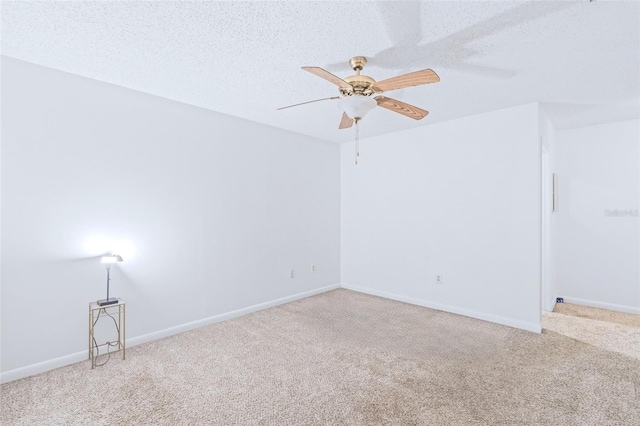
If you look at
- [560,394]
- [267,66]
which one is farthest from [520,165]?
[267,66]

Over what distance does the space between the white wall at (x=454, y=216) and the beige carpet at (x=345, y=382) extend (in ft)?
1.85

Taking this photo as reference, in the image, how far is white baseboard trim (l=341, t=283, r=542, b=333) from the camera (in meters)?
3.34

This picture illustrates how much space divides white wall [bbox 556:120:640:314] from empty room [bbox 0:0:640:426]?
0.03 m

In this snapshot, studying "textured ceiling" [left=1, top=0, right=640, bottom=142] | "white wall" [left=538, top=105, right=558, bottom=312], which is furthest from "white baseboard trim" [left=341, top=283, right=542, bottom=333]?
"textured ceiling" [left=1, top=0, right=640, bottom=142]

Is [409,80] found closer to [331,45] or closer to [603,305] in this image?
[331,45]

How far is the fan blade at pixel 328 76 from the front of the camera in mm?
1844

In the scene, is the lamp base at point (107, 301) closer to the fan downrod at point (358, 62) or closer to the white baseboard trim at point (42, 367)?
the white baseboard trim at point (42, 367)

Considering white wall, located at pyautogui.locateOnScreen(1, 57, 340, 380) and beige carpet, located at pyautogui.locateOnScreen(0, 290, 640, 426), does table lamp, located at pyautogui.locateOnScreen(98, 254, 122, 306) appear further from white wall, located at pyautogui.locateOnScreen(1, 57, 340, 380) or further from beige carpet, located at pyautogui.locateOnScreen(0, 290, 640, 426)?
beige carpet, located at pyautogui.locateOnScreen(0, 290, 640, 426)

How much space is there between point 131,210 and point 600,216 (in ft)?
18.2

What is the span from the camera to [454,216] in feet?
13.0

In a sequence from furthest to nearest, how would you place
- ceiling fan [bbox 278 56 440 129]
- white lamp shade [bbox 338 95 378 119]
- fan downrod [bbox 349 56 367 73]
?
1. fan downrod [bbox 349 56 367 73]
2. white lamp shade [bbox 338 95 378 119]
3. ceiling fan [bbox 278 56 440 129]

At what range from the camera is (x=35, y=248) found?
2.47 meters

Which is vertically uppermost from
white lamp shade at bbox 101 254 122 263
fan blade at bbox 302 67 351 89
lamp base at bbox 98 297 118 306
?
fan blade at bbox 302 67 351 89

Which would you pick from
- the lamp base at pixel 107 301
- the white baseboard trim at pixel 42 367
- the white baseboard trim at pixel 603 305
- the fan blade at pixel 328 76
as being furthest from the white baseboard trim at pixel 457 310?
the white baseboard trim at pixel 42 367
